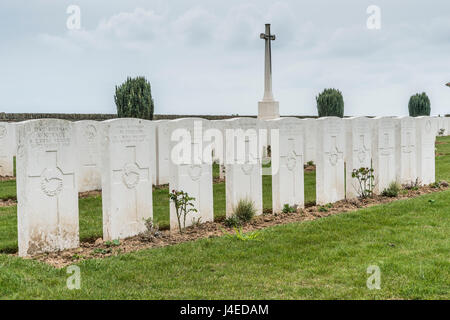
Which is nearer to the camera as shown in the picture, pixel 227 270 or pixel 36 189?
pixel 227 270

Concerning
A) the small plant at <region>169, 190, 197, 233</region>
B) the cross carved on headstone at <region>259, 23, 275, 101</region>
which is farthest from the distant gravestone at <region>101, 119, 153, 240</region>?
the cross carved on headstone at <region>259, 23, 275, 101</region>

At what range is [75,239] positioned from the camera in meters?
6.71

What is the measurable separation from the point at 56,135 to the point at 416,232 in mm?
5210

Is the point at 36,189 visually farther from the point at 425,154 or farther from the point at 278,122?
the point at 425,154

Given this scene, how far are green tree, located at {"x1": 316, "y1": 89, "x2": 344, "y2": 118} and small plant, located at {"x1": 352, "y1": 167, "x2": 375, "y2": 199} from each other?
18186 mm

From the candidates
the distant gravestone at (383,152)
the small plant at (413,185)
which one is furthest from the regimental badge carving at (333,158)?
the small plant at (413,185)

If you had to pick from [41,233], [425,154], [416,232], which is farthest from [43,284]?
[425,154]

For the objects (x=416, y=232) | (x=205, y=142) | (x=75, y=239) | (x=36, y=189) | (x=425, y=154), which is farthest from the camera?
(x=425, y=154)

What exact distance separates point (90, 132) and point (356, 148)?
609cm

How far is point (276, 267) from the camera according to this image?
5.59 meters

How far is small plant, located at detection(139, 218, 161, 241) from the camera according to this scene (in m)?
6.89

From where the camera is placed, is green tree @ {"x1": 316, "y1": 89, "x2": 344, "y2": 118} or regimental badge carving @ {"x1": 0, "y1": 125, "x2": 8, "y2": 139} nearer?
regimental badge carving @ {"x1": 0, "y1": 125, "x2": 8, "y2": 139}

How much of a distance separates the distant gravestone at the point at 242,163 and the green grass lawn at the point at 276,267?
1.12 m

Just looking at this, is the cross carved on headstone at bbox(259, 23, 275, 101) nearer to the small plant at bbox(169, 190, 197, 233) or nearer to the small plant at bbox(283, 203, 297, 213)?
the small plant at bbox(283, 203, 297, 213)
